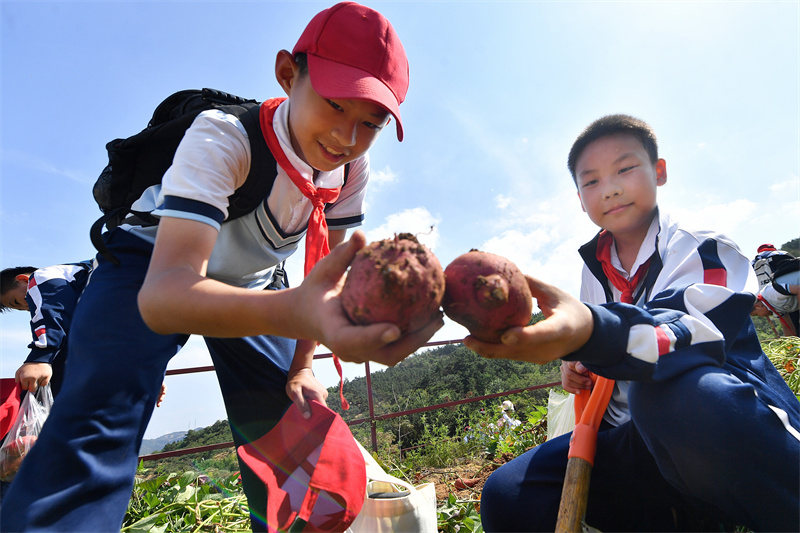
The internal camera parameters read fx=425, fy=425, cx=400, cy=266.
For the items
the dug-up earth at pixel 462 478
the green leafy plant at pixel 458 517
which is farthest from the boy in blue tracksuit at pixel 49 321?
the dug-up earth at pixel 462 478

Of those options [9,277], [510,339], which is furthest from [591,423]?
[9,277]

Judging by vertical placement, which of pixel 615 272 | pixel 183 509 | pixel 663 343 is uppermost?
pixel 615 272

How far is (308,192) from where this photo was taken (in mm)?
1950

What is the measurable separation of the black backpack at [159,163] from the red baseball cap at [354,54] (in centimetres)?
37

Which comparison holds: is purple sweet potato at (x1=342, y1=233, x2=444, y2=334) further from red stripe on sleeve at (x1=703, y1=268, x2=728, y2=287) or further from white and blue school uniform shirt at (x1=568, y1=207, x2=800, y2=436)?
red stripe on sleeve at (x1=703, y1=268, x2=728, y2=287)

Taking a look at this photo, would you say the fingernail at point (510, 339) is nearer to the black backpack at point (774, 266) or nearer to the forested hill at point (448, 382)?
the black backpack at point (774, 266)

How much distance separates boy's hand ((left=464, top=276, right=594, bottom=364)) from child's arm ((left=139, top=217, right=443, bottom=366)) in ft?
0.64

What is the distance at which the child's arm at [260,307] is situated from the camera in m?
1.12

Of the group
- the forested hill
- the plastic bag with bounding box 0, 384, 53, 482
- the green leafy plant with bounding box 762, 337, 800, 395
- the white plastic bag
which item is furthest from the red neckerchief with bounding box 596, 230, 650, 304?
the forested hill

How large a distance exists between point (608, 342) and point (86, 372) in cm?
183

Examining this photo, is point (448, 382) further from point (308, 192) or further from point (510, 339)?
point (510, 339)

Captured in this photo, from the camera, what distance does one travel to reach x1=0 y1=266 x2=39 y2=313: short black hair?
3.94m

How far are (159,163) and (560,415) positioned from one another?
2818 mm

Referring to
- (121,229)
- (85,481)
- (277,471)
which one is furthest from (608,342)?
(121,229)
